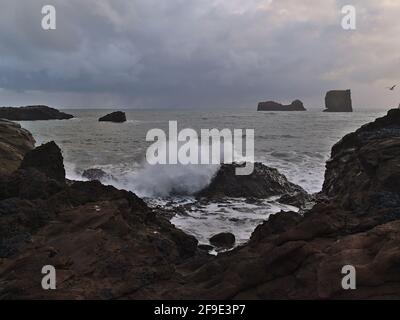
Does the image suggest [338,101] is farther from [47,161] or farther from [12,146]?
[47,161]

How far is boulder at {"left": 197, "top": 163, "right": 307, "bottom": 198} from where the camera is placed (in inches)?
697

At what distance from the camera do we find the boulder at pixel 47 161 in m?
13.4

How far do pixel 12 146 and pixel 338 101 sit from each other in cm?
15024

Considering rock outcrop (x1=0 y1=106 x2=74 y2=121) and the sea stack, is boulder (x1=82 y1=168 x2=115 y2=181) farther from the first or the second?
the sea stack

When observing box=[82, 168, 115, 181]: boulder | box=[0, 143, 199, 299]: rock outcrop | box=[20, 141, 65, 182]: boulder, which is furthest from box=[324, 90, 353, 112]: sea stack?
box=[0, 143, 199, 299]: rock outcrop

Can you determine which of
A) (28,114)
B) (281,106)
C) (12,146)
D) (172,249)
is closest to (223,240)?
(172,249)

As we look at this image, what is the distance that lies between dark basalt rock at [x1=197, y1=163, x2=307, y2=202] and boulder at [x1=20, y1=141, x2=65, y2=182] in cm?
639

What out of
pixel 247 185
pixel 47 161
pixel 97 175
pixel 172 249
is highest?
pixel 47 161

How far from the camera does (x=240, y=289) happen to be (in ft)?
20.2

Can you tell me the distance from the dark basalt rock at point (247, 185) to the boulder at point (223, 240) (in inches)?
246

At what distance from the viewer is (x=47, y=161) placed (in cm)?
1360
